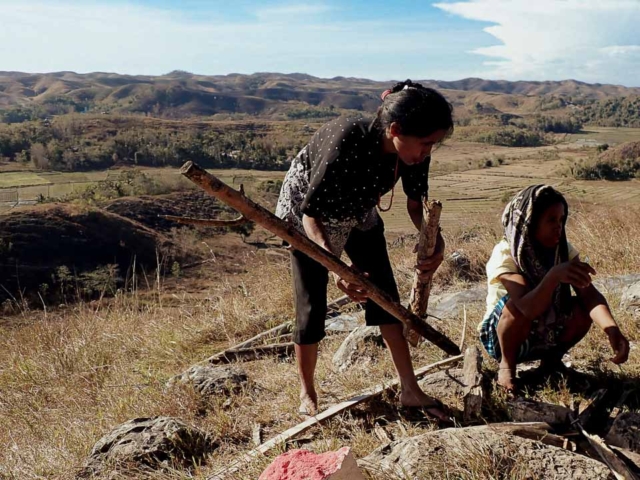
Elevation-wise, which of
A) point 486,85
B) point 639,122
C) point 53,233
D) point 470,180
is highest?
point 486,85

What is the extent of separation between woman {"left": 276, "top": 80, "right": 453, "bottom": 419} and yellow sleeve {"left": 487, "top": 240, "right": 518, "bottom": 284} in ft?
0.98

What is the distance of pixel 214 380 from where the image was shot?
2.98 m

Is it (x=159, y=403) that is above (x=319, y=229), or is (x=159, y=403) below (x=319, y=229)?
below

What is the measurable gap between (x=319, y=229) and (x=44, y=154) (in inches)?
2307

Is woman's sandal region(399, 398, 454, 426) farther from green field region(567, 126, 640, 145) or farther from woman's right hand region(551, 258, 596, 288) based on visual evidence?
green field region(567, 126, 640, 145)

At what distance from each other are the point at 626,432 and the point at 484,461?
0.69m

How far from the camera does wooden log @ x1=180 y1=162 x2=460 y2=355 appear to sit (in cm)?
185

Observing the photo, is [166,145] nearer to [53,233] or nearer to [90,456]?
[53,233]

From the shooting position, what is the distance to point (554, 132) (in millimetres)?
79375

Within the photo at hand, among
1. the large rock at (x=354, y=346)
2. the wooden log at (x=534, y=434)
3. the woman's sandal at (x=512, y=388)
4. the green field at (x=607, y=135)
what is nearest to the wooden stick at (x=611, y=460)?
the wooden log at (x=534, y=434)

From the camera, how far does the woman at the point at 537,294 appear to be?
91.6 inches

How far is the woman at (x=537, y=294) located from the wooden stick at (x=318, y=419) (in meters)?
0.34

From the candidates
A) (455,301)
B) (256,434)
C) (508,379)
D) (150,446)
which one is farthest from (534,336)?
(150,446)

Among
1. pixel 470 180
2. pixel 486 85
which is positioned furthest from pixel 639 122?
pixel 486 85
